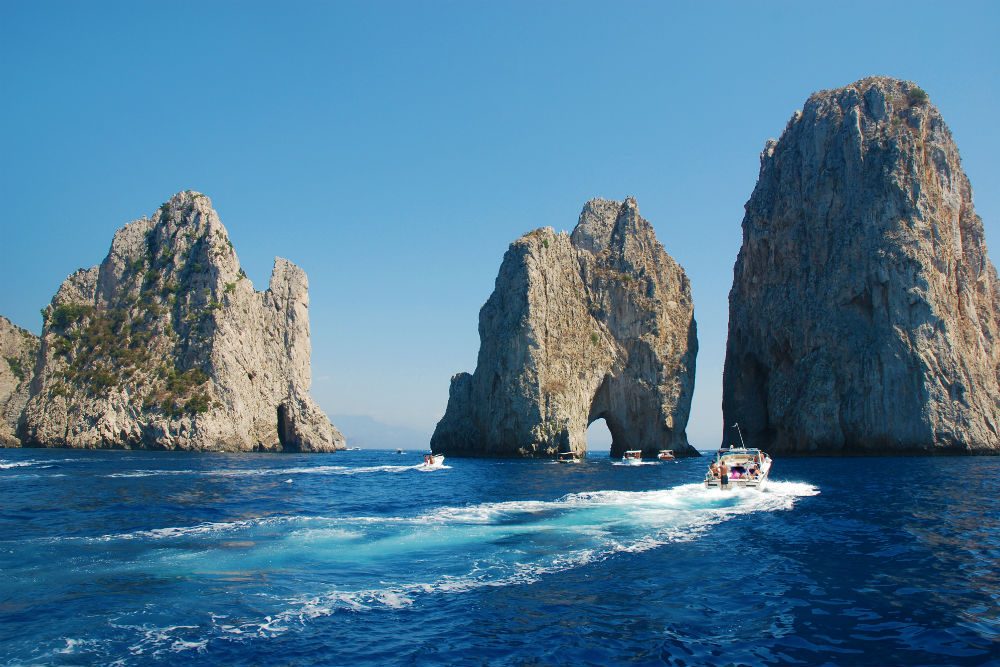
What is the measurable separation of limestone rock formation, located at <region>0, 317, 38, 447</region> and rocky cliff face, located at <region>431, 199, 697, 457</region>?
7579 cm

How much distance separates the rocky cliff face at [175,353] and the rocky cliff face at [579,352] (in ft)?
121

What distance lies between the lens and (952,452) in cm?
8050

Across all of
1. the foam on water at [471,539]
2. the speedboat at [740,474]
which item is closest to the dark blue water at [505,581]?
the foam on water at [471,539]

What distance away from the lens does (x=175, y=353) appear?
11556 centimetres

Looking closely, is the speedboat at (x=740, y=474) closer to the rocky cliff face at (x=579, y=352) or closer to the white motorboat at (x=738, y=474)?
the white motorboat at (x=738, y=474)

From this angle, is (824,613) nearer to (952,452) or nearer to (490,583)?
(490,583)

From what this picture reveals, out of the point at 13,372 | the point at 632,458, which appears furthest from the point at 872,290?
the point at 13,372

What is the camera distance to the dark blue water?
1243 cm

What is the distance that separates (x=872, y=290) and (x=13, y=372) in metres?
158

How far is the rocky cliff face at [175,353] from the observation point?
106250 millimetres

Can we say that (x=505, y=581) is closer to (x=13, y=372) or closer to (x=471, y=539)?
(x=471, y=539)

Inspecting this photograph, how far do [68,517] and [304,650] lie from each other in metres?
22.8

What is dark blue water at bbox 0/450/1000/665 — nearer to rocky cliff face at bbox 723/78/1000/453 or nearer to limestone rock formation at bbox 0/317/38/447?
rocky cliff face at bbox 723/78/1000/453

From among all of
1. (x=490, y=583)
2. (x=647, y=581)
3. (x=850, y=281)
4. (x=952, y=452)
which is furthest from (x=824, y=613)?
(x=850, y=281)
